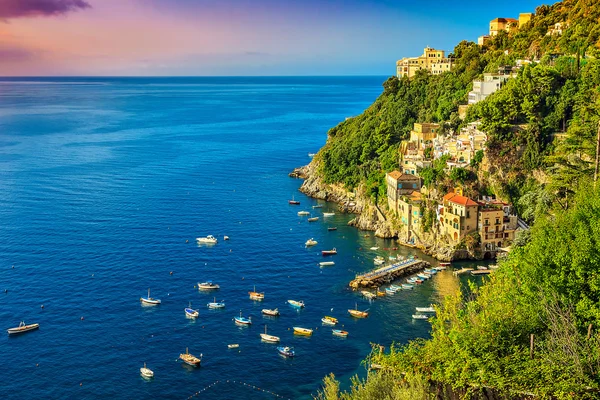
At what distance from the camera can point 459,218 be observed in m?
64.6

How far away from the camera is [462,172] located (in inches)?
2790

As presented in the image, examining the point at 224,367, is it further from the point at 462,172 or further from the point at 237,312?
the point at 462,172

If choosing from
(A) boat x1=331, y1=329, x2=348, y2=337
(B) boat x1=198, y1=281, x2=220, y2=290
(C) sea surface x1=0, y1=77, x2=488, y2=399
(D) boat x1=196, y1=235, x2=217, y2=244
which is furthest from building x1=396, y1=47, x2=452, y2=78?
(A) boat x1=331, y1=329, x2=348, y2=337

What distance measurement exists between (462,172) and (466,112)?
51.7ft

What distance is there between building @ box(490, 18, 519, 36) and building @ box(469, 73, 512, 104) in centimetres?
3145

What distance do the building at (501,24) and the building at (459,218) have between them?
192 feet

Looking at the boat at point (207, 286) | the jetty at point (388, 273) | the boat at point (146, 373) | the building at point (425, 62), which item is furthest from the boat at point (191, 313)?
the building at point (425, 62)

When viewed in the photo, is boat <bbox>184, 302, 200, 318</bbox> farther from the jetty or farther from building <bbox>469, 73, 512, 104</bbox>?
building <bbox>469, 73, 512, 104</bbox>

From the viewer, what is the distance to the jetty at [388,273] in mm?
58156

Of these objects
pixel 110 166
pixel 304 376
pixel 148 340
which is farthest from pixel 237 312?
pixel 110 166

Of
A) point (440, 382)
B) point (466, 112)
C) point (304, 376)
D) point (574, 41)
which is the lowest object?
point (304, 376)

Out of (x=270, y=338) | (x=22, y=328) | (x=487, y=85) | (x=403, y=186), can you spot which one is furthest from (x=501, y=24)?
(x=22, y=328)

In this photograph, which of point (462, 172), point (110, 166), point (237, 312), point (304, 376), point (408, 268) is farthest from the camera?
point (110, 166)

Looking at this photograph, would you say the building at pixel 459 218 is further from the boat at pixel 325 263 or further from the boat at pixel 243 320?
the boat at pixel 243 320
